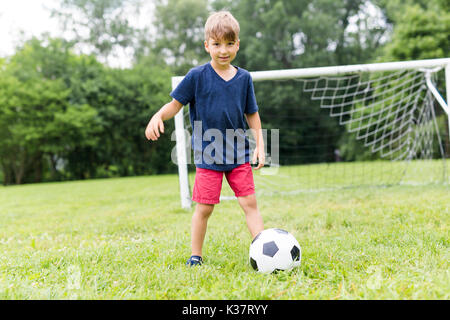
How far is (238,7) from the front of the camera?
2217 cm

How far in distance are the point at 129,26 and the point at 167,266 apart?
2406cm

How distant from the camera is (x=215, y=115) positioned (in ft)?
7.41

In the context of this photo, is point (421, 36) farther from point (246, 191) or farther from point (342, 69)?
point (246, 191)

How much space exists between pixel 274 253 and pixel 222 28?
1.29m


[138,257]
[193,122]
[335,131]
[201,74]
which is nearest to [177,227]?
[138,257]

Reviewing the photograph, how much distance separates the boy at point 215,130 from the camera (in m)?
2.25

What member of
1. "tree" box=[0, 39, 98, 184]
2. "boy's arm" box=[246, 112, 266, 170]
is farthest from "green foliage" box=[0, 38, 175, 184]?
"boy's arm" box=[246, 112, 266, 170]

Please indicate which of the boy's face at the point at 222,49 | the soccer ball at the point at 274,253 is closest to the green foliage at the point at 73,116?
the boy's face at the point at 222,49

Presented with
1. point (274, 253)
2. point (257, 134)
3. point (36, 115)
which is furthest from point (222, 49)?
point (36, 115)

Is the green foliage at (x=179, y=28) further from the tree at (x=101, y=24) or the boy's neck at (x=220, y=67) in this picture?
the boy's neck at (x=220, y=67)

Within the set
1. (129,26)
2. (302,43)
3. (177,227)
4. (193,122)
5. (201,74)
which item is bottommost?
(177,227)
